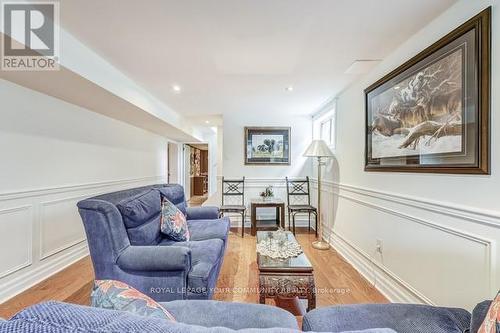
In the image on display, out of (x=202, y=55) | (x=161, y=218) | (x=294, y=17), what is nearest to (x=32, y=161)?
(x=161, y=218)

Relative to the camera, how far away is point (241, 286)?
2.31 m

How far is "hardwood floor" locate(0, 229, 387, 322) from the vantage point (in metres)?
2.07

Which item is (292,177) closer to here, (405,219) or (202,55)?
(405,219)

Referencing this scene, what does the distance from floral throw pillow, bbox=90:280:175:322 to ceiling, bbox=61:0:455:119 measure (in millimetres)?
1617

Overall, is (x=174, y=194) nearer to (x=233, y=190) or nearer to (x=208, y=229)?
(x=208, y=229)

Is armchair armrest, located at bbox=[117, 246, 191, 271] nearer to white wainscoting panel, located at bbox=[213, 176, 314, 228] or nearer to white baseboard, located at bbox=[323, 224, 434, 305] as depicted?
white baseboard, located at bbox=[323, 224, 434, 305]

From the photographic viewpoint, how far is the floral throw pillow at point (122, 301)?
0.77 m

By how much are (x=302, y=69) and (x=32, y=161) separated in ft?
9.53

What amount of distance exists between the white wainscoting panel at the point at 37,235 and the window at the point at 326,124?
3.60 meters

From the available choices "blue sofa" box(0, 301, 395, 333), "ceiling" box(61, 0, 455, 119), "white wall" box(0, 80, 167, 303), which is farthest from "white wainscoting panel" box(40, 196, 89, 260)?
"blue sofa" box(0, 301, 395, 333)

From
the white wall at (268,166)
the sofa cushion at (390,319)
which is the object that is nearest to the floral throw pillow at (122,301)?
the sofa cushion at (390,319)

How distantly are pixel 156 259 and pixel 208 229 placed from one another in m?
0.98

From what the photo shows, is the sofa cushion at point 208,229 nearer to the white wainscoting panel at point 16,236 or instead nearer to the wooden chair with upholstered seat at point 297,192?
the white wainscoting panel at point 16,236

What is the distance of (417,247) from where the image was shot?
1863 millimetres
